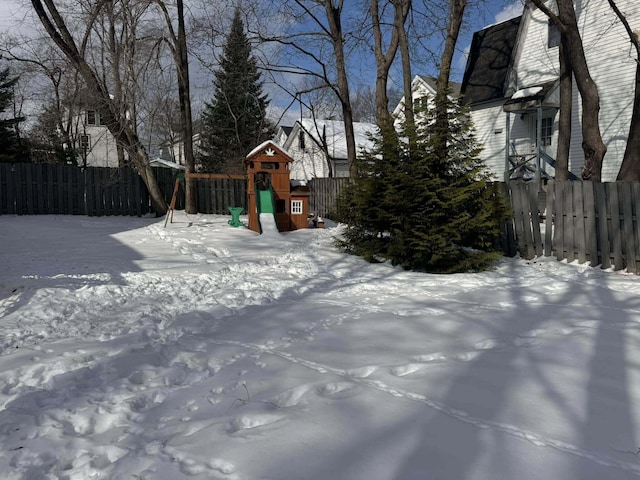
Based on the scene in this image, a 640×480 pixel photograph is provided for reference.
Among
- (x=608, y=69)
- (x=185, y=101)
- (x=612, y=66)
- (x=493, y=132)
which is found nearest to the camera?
(x=612, y=66)

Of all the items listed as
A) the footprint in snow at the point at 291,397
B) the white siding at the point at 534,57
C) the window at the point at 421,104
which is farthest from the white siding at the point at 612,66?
the footprint in snow at the point at 291,397

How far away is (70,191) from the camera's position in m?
15.5

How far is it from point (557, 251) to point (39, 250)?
973cm

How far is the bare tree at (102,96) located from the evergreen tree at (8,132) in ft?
50.6

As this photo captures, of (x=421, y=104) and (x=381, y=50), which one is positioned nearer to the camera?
(x=421, y=104)

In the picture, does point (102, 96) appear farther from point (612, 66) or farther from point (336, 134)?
point (336, 134)

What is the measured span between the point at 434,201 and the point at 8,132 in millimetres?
29757

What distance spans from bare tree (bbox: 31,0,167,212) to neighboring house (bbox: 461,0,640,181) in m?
11.1

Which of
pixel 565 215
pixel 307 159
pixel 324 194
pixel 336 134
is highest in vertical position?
pixel 336 134

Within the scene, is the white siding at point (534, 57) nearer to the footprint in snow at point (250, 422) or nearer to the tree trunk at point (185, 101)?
the tree trunk at point (185, 101)

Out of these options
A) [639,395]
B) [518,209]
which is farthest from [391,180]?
[639,395]

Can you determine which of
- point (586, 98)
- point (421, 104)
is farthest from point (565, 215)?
point (586, 98)

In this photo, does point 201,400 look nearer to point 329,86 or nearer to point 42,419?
point 42,419

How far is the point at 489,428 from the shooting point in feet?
7.89
